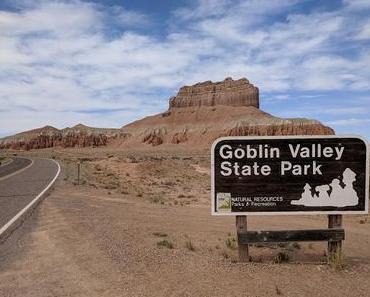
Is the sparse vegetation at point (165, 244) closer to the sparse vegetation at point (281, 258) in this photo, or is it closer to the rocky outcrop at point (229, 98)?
the sparse vegetation at point (281, 258)

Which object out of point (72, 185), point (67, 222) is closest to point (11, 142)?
point (72, 185)

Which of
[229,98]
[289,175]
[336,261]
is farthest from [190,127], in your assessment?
[336,261]

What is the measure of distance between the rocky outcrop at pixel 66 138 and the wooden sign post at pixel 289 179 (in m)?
169

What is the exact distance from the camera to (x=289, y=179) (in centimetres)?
816

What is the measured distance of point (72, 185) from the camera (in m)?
24.2

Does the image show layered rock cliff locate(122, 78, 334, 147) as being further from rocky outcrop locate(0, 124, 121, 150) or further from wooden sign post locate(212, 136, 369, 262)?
wooden sign post locate(212, 136, 369, 262)

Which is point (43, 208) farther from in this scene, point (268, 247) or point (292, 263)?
point (292, 263)

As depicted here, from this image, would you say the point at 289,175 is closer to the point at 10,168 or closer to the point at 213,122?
the point at 10,168

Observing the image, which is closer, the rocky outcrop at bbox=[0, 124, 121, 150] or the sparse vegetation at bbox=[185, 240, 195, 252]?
the sparse vegetation at bbox=[185, 240, 195, 252]

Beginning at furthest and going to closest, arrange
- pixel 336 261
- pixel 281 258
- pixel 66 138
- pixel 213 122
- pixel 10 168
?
pixel 66 138 < pixel 213 122 < pixel 10 168 < pixel 281 258 < pixel 336 261

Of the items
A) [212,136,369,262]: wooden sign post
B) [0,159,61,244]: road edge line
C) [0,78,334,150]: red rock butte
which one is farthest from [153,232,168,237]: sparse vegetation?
[0,78,334,150]: red rock butte

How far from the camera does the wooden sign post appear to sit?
8.09 metres

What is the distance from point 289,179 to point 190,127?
16049 cm

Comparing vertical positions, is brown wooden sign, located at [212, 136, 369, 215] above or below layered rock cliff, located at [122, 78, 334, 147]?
below
